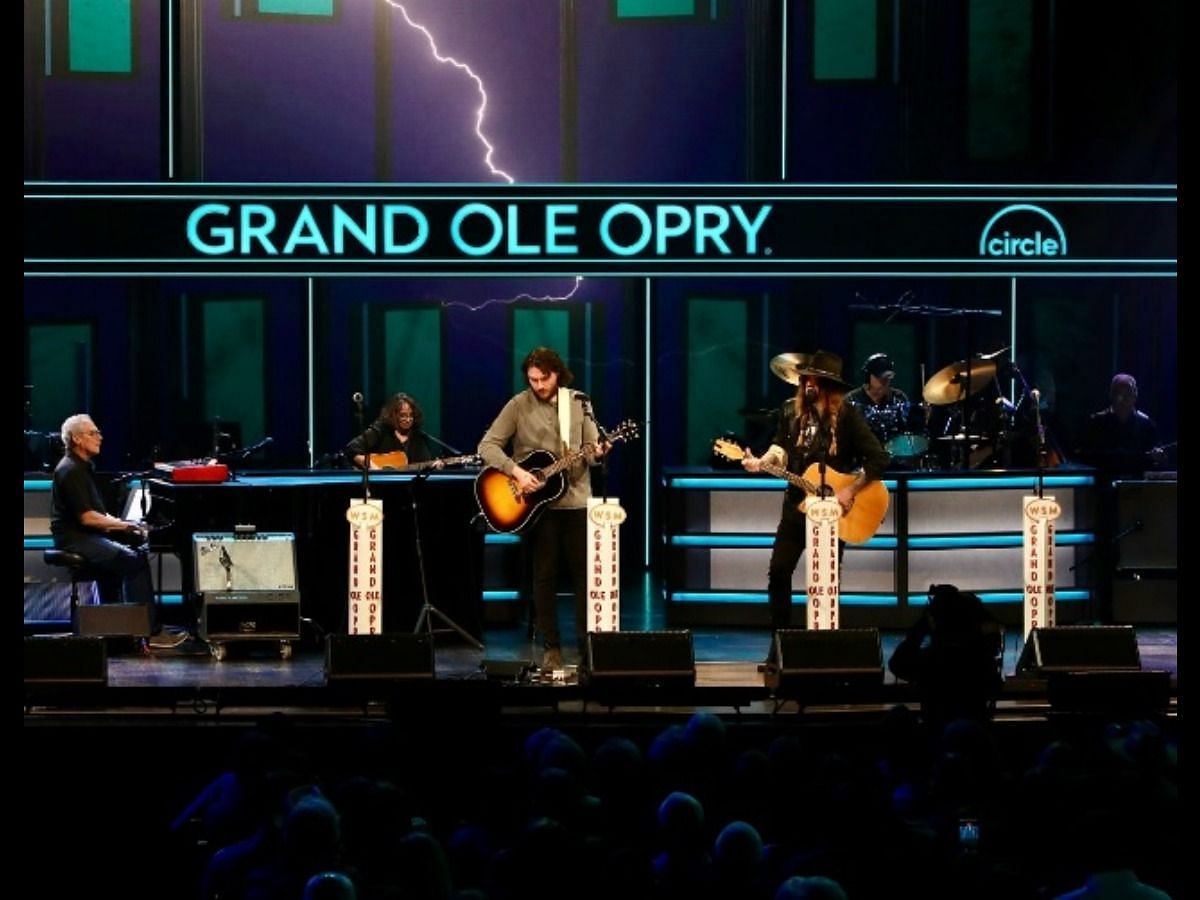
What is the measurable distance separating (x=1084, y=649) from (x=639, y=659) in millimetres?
2530

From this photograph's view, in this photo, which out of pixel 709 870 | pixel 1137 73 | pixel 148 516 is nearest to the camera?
pixel 709 870

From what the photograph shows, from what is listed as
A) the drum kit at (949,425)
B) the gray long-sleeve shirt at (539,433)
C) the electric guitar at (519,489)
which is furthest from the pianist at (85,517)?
the drum kit at (949,425)

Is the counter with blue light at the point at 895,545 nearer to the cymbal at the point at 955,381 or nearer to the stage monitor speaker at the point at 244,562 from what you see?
the cymbal at the point at 955,381

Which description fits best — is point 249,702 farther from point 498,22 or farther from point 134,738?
point 498,22

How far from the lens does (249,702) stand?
11.5 metres

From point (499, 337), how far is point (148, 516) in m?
5.42

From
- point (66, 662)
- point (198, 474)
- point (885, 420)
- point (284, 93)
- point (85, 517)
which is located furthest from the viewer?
point (284, 93)

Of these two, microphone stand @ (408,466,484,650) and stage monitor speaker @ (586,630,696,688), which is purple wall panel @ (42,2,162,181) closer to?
microphone stand @ (408,466,484,650)

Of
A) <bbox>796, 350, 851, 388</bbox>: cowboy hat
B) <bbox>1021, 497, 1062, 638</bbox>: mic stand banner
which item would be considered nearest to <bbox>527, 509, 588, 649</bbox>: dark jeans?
<bbox>796, 350, 851, 388</bbox>: cowboy hat

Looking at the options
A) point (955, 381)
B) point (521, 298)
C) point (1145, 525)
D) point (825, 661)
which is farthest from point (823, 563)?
point (521, 298)

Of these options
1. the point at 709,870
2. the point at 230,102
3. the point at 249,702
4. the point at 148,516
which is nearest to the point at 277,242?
the point at 148,516

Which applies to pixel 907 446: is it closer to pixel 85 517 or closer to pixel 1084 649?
pixel 1084 649

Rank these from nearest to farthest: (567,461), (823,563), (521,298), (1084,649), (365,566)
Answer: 1. (1084,649)
2. (567,461)
3. (823,563)
4. (365,566)
5. (521,298)

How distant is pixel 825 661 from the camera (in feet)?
37.5
